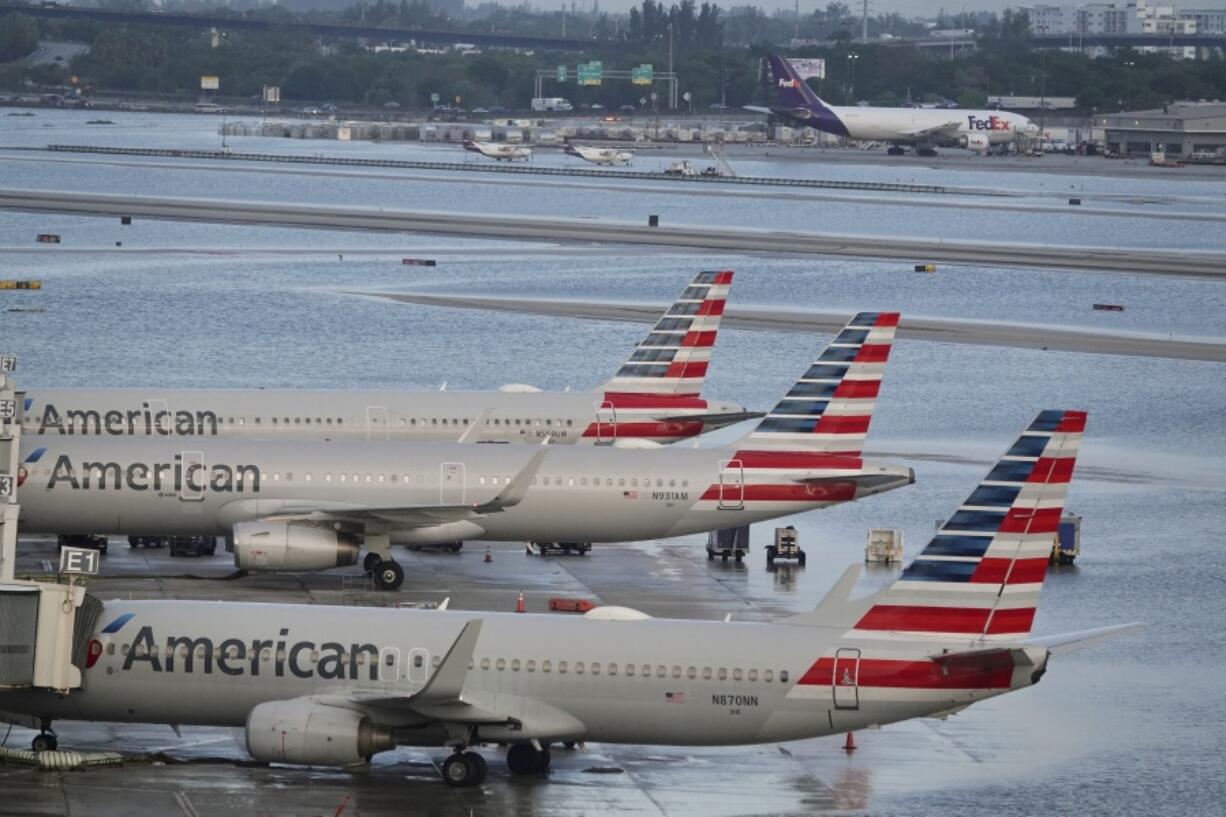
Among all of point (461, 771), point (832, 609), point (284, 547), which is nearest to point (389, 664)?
point (461, 771)

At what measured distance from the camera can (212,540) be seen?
71.0 m

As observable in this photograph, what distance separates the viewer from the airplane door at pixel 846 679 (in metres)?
43.4

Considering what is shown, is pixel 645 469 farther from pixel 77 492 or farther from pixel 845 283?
pixel 845 283

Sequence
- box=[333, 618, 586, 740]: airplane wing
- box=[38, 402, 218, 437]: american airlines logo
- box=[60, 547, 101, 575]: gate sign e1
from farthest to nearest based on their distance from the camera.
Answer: box=[38, 402, 218, 437]: american airlines logo, box=[60, 547, 101, 575]: gate sign e1, box=[333, 618, 586, 740]: airplane wing

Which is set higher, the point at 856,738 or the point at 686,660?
the point at 686,660

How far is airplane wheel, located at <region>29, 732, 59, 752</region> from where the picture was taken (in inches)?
1789

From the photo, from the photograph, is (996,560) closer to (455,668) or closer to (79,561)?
(455,668)

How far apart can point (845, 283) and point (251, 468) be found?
115m

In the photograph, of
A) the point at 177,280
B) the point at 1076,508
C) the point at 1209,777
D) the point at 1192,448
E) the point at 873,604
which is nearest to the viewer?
the point at 873,604

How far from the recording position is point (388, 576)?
6462cm

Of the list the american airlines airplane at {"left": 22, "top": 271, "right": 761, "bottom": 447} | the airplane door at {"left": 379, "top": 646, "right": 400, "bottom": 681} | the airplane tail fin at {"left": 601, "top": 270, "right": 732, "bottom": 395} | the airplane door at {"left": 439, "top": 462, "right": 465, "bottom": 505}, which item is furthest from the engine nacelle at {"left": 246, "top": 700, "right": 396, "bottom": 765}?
the airplane tail fin at {"left": 601, "top": 270, "right": 732, "bottom": 395}

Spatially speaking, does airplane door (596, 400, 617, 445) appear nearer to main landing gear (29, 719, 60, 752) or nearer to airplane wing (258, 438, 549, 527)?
airplane wing (258, 438, 549, 527)

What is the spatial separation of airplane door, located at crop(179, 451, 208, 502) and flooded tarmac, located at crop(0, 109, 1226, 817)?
8.24 feet

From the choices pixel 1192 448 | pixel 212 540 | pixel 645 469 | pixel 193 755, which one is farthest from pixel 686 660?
pixel 1192 448
